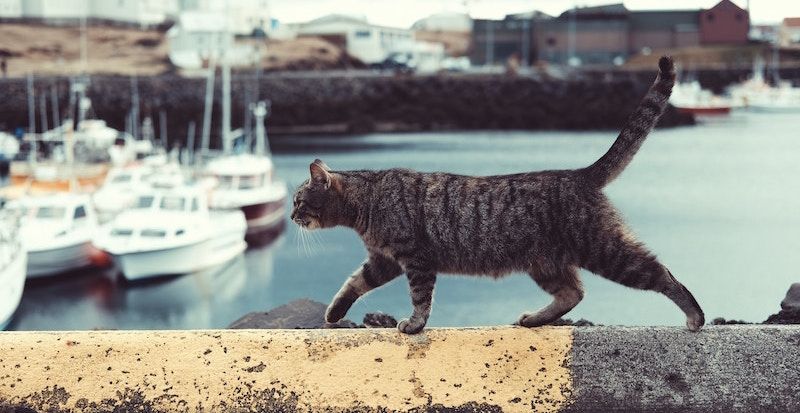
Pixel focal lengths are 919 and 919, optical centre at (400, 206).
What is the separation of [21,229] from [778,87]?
72.5m

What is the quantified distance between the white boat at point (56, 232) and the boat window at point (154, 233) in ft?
5.05

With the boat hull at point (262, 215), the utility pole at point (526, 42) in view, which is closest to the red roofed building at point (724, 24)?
the utility pole at point (526, 42)

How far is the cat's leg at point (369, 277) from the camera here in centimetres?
371

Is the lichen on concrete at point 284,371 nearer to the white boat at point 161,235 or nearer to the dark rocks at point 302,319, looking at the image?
the dark rocks at point 302,319

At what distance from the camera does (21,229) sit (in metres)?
20.2

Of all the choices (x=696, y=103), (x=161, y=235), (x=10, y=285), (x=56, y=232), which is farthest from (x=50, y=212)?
(x=696, y=103)

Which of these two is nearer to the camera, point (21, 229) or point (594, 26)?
point (21, 229)

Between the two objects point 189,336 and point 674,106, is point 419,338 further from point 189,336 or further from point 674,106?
point 674,106

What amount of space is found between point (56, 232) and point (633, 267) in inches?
775

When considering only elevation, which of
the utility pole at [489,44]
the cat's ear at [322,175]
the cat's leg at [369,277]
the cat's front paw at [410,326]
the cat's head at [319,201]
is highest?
the utility pole at [489,44]

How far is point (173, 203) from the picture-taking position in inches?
856

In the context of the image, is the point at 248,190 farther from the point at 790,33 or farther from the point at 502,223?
the point at 790,33

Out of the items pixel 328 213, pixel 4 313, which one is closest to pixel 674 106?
pixel 4 313

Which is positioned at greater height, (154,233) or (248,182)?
(248,182)
